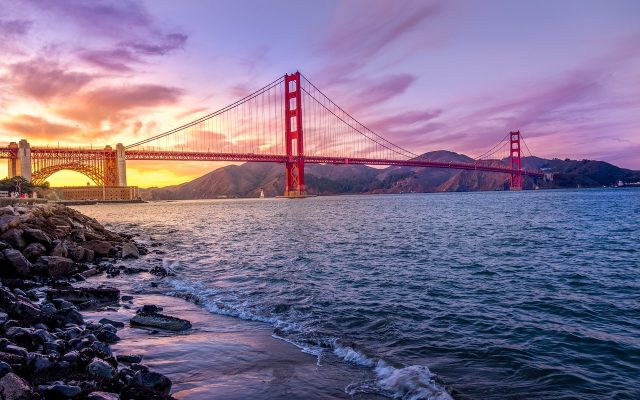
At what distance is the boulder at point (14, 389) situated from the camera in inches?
135

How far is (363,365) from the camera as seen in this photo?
5781 mm

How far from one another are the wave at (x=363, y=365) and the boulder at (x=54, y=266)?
461cm

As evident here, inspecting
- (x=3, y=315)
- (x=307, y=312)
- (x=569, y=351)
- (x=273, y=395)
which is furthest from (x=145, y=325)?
(x=569, y=351)

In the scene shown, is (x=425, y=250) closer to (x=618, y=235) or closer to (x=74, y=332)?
(x=618, y=235)

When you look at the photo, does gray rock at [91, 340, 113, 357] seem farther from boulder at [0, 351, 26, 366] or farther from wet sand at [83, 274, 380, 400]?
Answer: boulder at [0, 351, 26, 366]

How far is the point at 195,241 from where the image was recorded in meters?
23.7

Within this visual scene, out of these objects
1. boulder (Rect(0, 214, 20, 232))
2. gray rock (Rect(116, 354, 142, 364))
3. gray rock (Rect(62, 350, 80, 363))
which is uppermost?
boulder (Rect(0, 214, 20, 232))

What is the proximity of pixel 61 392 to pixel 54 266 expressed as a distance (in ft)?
29.4

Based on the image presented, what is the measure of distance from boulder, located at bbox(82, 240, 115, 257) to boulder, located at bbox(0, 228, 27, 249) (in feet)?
10.1

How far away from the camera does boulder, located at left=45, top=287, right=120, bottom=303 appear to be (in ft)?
27.6

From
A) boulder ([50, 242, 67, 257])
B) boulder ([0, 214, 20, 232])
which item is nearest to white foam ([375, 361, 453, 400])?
boulder ([50, 242, 67, 257])

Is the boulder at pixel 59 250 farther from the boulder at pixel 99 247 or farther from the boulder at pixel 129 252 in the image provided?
the boulder at pixel 129 252

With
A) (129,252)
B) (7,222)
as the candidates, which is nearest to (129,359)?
(7,222)

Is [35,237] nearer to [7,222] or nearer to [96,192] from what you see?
[7,222]
